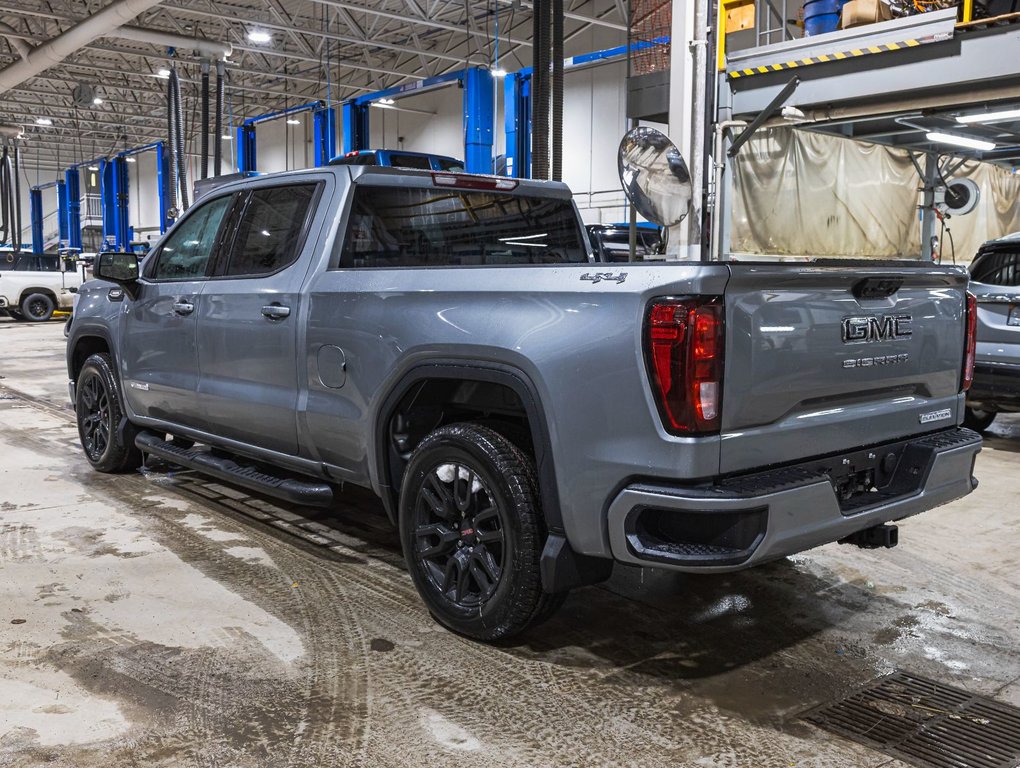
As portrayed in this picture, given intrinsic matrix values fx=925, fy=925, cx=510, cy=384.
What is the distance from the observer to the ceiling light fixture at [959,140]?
10932mm

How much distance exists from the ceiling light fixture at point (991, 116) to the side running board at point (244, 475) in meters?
8.17

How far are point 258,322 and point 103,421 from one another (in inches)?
90.6

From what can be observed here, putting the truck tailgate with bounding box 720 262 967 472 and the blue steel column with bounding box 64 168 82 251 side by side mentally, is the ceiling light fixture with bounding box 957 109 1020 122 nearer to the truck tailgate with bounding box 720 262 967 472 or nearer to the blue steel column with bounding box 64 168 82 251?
the truck tailgate with bounding box 720 262 967 472

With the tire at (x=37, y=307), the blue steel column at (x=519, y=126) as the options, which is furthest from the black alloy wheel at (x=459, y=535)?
the tire at (x=37, y=307)

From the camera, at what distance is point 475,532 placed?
10.5 ft

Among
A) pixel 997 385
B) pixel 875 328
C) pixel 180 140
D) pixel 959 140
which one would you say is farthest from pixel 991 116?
pixel 180 140

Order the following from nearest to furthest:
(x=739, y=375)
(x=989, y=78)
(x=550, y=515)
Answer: (x=739, y=375) < (x=550, y=515) < (x=989, y=78)

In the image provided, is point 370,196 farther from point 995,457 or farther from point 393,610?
point 995,457

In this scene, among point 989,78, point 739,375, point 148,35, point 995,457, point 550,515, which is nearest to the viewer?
point 739,375

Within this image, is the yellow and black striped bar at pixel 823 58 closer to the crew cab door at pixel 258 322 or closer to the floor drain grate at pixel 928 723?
the crew cab door at pixel 258 322

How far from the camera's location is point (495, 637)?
3.18 meters

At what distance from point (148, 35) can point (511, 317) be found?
20.7 metres

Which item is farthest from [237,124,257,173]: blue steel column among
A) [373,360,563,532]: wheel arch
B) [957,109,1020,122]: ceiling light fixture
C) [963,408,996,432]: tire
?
[373,360,563,532]: wheel arch

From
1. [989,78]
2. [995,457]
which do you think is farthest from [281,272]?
[989,78]
